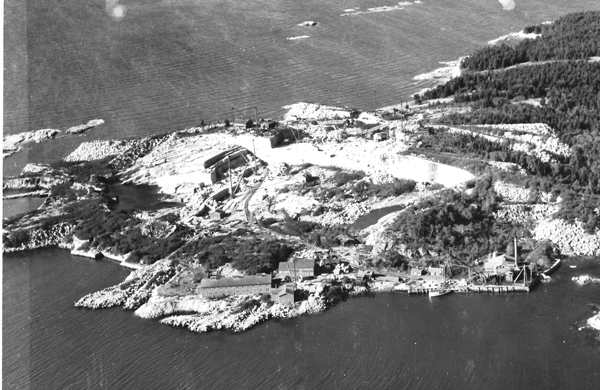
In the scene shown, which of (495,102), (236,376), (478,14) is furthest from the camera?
(478,14)

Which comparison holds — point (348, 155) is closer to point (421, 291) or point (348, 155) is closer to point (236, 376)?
point (421, 291)

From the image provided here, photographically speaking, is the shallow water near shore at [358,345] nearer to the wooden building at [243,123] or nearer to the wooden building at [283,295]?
the wooden building at [283,295]

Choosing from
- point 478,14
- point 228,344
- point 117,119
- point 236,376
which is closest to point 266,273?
point 228,344

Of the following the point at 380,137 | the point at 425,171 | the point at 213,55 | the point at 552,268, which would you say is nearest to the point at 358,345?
the point at 552,268

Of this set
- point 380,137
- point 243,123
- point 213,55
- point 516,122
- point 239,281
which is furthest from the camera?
point 213,55

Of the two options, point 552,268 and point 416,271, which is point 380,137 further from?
point 552,268

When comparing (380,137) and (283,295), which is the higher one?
(380,137)

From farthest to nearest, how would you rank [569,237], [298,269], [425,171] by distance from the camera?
1. [425,171]
2. [569,237]
3. [298,269]

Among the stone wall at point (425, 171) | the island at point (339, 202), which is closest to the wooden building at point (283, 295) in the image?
the island at point (339, 202)
